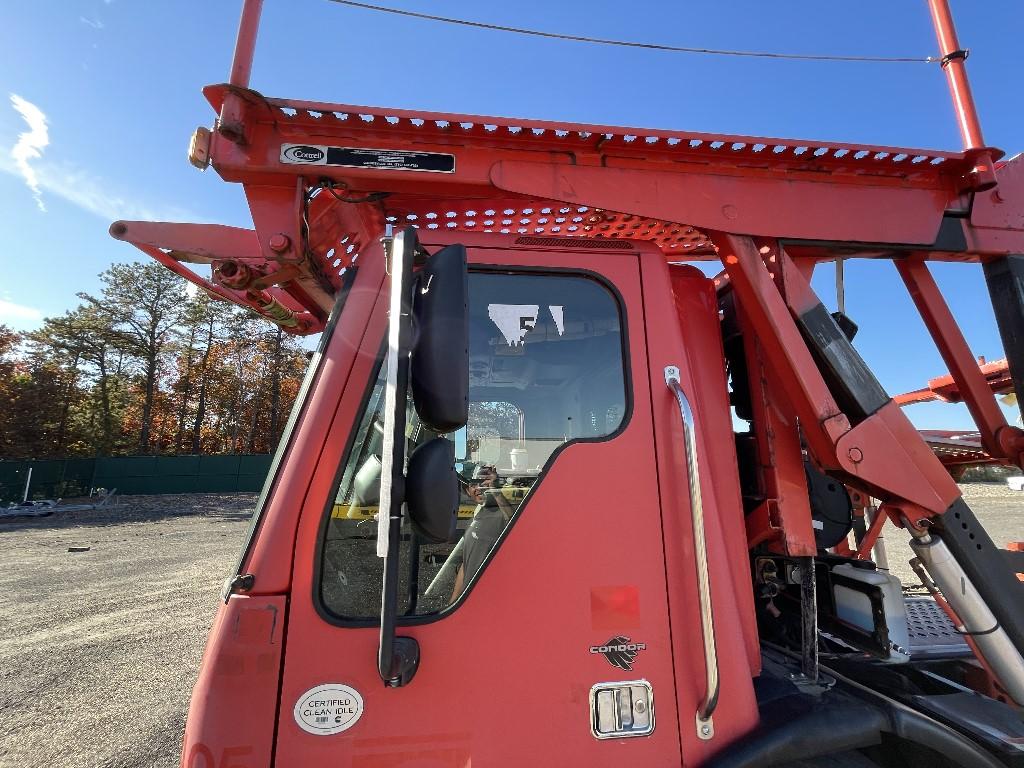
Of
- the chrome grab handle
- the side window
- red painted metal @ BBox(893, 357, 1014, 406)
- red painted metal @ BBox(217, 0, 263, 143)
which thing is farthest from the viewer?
red painted metal @ BBox(893, 357, 1014, 406)

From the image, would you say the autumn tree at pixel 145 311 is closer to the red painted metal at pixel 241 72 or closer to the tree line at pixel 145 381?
the tree line at pixel 145 381

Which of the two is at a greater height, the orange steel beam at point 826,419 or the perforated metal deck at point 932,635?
the orange steel beam at point 826,419

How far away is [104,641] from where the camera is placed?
5660 millimetres

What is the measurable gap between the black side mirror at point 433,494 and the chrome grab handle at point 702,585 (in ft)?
2.41

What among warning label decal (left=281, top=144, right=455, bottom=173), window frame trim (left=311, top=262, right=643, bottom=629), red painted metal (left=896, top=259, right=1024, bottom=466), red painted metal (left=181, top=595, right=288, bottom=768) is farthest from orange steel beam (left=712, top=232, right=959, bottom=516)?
red painted metal (left=181, top=595, right=288, bottom=768)

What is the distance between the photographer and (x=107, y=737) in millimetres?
3701

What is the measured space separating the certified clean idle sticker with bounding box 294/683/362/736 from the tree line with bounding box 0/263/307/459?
3570cm

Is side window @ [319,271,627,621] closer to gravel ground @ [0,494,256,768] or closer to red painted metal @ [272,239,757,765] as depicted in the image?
red painted metal @ [272,239,757,765]

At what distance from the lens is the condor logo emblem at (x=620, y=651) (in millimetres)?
1501

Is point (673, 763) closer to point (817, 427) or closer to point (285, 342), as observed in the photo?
point (817, 427)

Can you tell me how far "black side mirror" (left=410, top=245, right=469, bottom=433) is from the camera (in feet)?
4.27

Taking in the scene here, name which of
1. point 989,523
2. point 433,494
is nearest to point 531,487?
point 433,494

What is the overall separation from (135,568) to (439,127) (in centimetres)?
1143

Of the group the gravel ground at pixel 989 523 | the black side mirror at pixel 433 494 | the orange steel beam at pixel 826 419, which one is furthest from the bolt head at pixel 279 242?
the gravel ground at pixel 989 523
